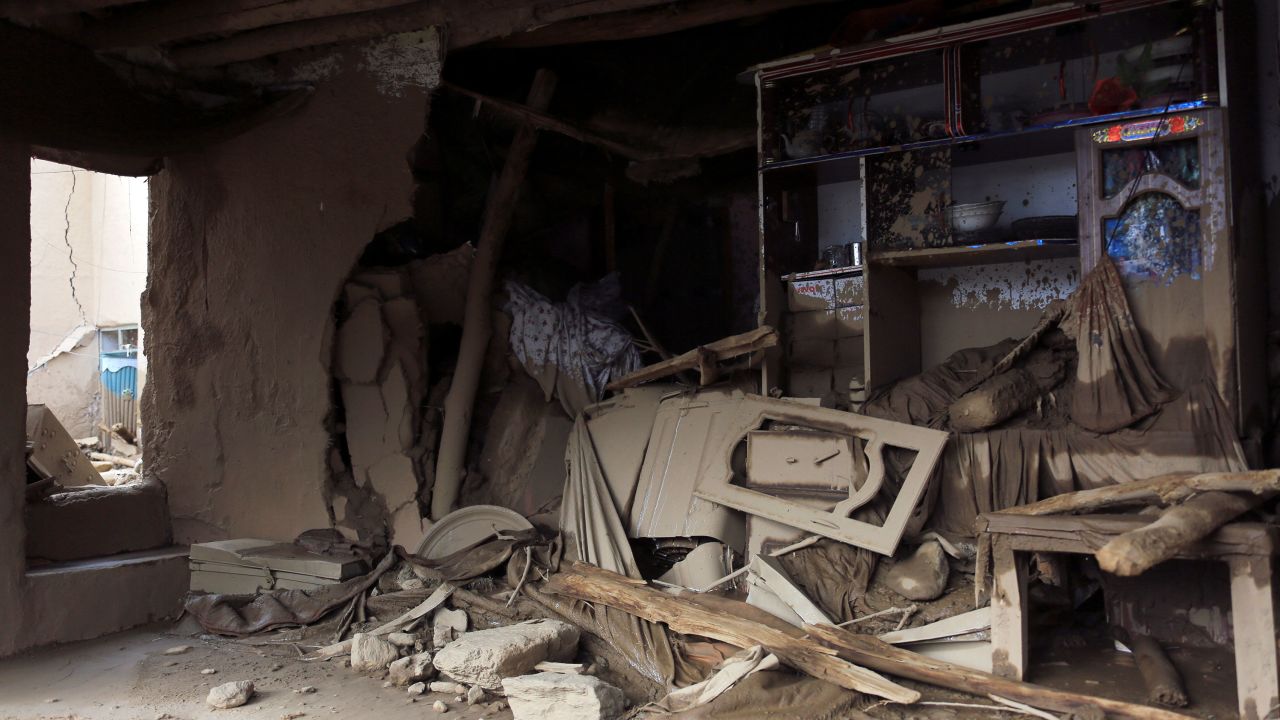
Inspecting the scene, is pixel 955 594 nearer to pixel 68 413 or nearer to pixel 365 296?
pixel 365 296

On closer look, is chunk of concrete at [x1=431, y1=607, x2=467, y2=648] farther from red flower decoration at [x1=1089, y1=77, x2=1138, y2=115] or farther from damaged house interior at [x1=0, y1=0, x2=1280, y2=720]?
red flower decoration at [x1=1089, y1=77, x2=1138, y2=115]

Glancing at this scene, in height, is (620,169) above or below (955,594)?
above

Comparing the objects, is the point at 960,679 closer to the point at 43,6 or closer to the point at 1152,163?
the point at 1152,163

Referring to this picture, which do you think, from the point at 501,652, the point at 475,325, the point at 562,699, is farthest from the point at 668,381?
the point at 562,699

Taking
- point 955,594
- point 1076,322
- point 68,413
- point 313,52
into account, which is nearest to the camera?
point 955,594

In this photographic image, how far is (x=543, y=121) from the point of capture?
6613 mm

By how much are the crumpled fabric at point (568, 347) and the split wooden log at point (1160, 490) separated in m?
3.15

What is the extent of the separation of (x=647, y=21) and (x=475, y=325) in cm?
248

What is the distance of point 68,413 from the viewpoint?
14.6 metres

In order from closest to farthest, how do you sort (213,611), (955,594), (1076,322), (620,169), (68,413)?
(955,594), (1076,322), (213,611), (620,169), (68,413)

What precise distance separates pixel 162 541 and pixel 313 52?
11.6ft

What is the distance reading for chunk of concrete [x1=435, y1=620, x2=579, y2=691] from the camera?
14.8 ft

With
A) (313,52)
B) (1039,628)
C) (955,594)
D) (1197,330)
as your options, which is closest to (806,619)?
(955,594)

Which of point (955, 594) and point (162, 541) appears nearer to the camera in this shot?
point (955, 594)
